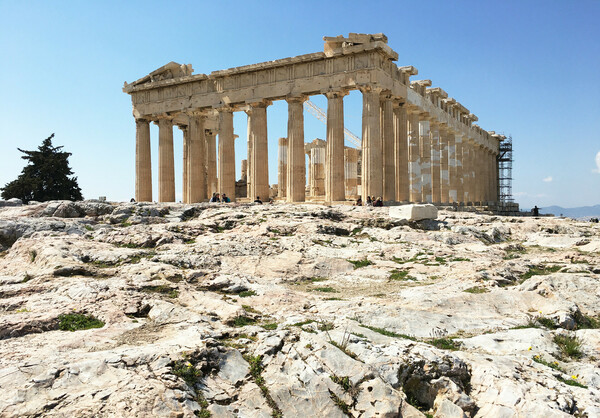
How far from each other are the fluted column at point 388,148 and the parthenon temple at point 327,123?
0.06 m

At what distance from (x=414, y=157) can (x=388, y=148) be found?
5.74 metres

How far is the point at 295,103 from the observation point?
3172 cm

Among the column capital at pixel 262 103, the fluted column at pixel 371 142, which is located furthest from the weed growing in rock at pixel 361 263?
the column capital at pixel 262 103

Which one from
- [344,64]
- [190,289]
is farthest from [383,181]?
[190,289]

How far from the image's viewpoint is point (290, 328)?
827cm

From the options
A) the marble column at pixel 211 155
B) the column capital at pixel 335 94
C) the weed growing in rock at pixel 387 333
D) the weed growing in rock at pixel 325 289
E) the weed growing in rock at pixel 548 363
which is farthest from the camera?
the marble column at pixel 211 155

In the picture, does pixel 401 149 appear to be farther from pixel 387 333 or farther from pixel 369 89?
pixel 387 333

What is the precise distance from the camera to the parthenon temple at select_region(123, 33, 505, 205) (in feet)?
97.3

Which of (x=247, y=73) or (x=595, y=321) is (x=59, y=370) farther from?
(x=247, y=73)

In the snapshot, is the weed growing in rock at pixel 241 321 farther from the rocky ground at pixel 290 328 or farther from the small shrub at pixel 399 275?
the small shrub at pixel 399 275

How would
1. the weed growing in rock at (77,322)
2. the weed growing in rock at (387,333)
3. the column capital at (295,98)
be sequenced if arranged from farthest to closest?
the column capital at (295,98) < the weed growing in rock at (77,322) < the weed growing in rock at (387,333)

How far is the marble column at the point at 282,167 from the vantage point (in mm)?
40281

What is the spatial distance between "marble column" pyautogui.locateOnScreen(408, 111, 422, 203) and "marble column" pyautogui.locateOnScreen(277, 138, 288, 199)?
32.2ft

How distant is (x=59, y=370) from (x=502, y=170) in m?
66.7
